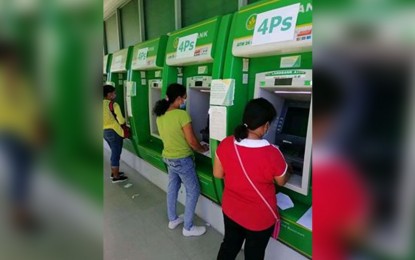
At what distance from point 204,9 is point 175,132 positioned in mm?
1791

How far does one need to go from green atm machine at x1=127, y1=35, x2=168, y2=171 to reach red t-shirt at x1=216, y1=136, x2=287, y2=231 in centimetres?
196

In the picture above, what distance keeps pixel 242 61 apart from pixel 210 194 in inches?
52.9

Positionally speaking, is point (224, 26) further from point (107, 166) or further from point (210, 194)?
point (107, 166)

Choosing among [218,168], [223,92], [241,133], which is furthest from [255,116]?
[223,92]

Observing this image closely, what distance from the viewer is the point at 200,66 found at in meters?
2.88

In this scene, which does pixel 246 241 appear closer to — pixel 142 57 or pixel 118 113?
pixel 142 57

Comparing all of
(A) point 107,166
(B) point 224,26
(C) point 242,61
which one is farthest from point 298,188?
(A) point 107,166

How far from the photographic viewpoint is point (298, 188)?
1.90 m

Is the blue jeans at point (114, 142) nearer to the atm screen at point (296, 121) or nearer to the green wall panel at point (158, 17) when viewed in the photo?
the green wall panel at point (158, 17)

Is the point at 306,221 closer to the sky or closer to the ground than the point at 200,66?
closer to the ground

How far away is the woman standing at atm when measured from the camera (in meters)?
2.62

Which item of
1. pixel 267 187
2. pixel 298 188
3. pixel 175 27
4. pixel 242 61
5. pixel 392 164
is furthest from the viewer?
pixel 175 27

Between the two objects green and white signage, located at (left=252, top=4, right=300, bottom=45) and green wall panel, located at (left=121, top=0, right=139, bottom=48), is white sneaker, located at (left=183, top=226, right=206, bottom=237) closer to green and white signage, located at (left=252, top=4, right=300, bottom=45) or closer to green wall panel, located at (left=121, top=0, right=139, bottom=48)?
green and white signage, located at (left=252, top=4, right=300, bottom=45)

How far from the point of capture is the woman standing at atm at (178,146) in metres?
2.62
